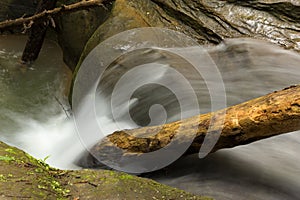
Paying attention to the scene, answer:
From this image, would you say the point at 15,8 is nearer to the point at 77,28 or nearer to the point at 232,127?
the point at 77,28

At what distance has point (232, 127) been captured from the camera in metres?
2.94

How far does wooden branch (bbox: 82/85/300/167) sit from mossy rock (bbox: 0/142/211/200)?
70 cm

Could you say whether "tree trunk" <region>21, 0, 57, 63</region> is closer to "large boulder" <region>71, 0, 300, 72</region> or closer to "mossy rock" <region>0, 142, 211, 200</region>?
"large boulder" <region>71, 0, 300, 72</region>

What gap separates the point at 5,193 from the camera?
2010mm

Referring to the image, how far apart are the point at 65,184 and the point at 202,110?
75.4 inches

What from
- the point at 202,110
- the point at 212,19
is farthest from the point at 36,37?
the point at 202,110

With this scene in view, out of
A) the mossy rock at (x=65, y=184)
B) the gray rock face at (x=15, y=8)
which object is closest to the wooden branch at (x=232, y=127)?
the mossy rock at (x=65, y=184)

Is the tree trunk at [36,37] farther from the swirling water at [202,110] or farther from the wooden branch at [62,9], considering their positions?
the wooden branch at [62,9]

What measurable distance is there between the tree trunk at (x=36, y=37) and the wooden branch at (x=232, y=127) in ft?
13.7

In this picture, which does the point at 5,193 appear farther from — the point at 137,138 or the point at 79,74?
the point at 79,74

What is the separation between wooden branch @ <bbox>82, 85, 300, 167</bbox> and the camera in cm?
268

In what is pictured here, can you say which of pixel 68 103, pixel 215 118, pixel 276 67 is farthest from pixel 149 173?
pixel 68 103

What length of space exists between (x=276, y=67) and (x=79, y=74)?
2.92 m

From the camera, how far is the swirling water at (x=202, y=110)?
2943mm
